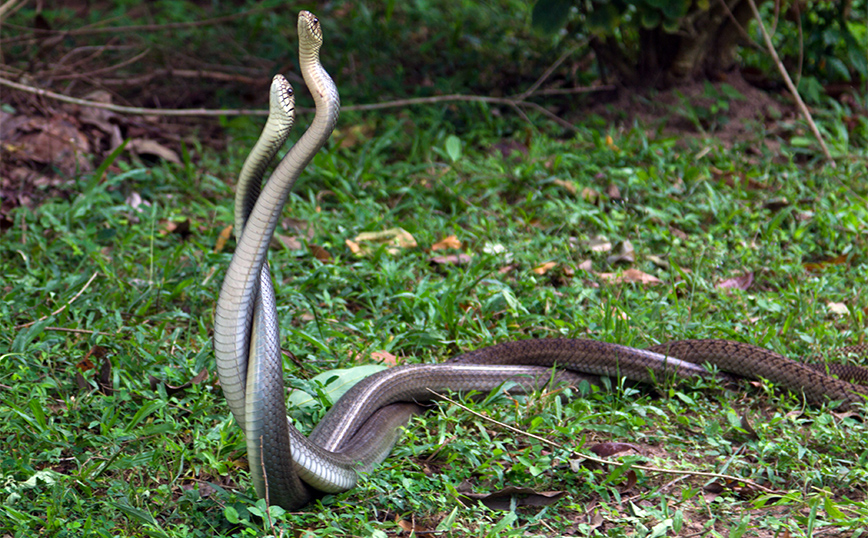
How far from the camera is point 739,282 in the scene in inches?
180

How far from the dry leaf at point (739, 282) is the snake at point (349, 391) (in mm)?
748

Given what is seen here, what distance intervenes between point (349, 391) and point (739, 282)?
2442 mm

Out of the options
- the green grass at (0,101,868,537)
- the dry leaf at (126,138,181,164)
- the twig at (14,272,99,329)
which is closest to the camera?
the green grass at (0,101,868,537)

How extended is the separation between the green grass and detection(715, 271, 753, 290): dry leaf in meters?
0.06

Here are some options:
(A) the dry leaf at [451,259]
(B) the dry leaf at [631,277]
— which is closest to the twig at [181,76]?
(A) the dry leaf at [451,259]

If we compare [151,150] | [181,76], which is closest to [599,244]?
[151,150]

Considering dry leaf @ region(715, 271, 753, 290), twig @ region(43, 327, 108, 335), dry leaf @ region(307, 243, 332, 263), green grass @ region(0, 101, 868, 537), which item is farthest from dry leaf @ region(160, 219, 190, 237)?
dry leaf @ region(715, 271, 753, 290)

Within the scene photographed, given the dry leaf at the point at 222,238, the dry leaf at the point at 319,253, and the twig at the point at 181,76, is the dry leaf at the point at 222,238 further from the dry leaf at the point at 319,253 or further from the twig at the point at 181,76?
the twig at the point at 181,76

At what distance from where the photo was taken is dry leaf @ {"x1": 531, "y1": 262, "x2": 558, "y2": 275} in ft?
15.1

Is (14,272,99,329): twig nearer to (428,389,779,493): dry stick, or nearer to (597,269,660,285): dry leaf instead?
(428,389,779,493): dry stick

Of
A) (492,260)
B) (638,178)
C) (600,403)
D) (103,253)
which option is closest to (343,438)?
(600,403)

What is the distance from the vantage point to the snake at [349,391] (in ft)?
7.51

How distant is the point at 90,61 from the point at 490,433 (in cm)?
542

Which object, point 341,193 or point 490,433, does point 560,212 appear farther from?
point 490,433
